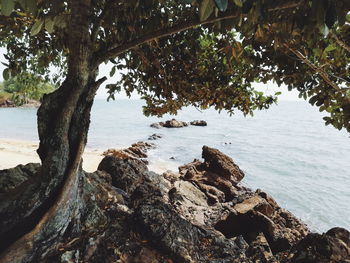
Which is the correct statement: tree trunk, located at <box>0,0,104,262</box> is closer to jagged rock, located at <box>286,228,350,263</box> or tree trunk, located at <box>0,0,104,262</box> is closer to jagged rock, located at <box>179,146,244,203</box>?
jagged rock, located at <box>286,228,350,263</box>

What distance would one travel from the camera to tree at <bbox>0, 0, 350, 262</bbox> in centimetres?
264

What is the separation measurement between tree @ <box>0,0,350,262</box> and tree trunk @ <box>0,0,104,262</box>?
0.05ft

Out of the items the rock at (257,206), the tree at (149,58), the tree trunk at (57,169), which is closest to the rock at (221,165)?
the rock at (257,206)

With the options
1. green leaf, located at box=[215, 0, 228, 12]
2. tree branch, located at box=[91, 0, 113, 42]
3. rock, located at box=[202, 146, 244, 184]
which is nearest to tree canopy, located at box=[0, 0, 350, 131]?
tree branch, located at box=[91, 0, 113, 42]

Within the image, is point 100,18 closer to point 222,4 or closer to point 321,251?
point 222,4

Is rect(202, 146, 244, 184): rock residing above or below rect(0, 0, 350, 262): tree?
below

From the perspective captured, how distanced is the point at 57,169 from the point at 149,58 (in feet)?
10.5

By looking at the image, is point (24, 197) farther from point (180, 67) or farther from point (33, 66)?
point (33, 66)

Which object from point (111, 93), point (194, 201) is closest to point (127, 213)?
point (111, 93)

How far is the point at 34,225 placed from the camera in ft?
11.3

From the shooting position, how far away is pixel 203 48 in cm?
615

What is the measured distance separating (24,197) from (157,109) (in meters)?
5.10

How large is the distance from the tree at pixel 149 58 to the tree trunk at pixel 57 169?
0.01m

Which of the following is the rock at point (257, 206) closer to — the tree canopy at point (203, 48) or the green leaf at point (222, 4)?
the tree canopy at point (203, 48)
